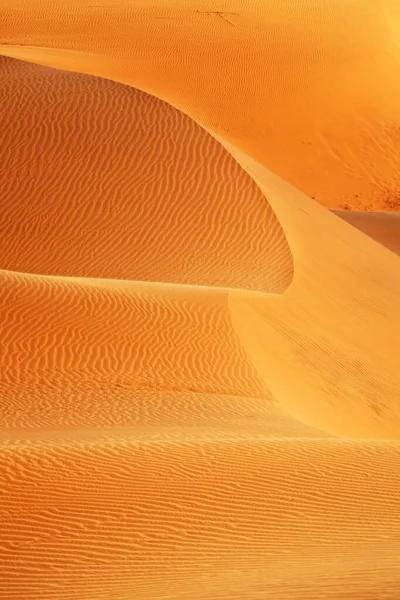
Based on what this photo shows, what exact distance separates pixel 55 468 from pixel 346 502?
2175mm

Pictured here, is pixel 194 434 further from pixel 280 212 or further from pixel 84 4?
pixel 84 4

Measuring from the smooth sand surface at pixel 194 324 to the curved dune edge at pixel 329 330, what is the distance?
0.17ft

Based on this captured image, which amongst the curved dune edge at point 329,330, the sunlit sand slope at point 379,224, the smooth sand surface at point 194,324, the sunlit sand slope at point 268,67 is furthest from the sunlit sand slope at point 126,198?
the sunlit sand slope at point 268,67

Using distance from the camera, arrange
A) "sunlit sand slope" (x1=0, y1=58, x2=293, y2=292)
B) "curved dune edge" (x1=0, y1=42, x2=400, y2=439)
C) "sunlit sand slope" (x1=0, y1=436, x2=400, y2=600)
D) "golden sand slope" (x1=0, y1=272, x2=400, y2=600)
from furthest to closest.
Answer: "sunlit sand slope" (x1=0, y1=58, x2=293, y2=292)
"curved dune edge" (x1=0, y1=42, x2=400, y2=439)
"golden sand slope" (x1=0, y1=272, x2=400, y2=600)
"sunlit sand slope" (x1=0, y1=436, x2=400, y2=600)

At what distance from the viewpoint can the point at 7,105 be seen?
2397cm

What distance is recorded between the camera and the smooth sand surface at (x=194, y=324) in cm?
669

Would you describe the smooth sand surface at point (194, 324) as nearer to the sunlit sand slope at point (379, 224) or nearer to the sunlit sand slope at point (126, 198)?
the sunlit sand slope at point (126, 198)

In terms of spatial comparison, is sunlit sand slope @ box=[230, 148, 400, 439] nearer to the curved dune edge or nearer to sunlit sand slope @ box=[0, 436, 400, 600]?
the curved dune edge

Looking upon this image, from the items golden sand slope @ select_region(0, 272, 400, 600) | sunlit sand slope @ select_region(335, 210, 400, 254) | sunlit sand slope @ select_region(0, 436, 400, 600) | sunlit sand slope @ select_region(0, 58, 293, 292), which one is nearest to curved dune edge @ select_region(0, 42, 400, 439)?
sunlit sand slope @ select_region(0, 58, 293, 292)

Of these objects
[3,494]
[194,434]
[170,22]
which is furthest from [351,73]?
[3,494]

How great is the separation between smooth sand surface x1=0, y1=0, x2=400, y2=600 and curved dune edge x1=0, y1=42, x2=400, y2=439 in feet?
0.17

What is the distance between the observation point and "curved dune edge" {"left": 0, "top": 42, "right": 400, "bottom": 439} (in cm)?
1388

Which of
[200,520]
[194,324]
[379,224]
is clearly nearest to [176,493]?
[200,520]

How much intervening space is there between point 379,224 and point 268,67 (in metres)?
9.52
